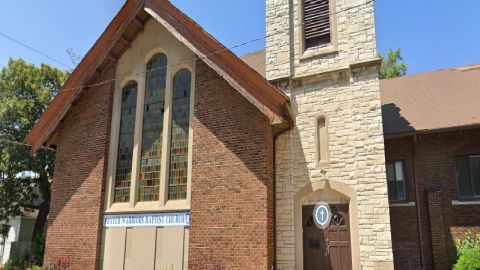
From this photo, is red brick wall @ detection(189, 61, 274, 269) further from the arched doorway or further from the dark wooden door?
the dark wooden door

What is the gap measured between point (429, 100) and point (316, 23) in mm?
6477

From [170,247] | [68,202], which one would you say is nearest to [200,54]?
[170,247]

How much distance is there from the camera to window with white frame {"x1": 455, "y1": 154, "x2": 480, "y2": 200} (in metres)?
13.7

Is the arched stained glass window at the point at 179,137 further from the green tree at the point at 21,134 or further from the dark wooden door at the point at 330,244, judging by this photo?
the green tree at the point at 21,134

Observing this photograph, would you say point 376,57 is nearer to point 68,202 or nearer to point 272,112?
point 272,112


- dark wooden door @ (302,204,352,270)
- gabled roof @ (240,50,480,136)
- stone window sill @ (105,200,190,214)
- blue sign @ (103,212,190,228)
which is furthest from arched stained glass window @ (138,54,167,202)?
dark wooden door @ (302,204,352,270)

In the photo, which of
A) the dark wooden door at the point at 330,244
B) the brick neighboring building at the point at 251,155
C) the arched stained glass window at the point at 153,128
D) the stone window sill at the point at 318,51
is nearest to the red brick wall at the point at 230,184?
the brick neighboring building at the point at 251,155

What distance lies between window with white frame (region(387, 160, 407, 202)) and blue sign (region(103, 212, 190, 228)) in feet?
24.7

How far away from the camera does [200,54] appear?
11578mm

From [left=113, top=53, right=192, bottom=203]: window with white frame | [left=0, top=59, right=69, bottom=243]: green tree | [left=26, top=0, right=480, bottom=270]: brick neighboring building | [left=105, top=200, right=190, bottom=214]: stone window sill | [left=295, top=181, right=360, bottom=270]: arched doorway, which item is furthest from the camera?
[left=0, top=59, right=69, bottom=243]: green tree

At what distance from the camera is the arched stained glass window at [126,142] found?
12914mm

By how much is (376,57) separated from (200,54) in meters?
4.77

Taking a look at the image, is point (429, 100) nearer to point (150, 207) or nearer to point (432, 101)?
point (432, 101)

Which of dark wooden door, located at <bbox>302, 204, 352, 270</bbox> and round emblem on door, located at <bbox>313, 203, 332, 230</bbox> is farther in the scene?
dark wooden door, located at <bbox>302, 204, 352, 270</bbox>
